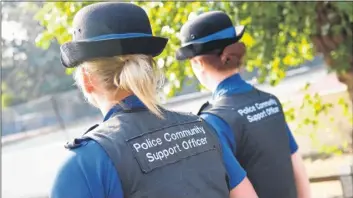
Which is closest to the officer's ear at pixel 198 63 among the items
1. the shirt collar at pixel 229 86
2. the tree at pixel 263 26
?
the shirt collar at pixel 229 86

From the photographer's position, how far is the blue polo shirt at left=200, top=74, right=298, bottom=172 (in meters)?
1.99

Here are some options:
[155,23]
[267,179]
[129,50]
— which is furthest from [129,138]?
[155,23]

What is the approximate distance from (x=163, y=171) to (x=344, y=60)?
9.80ft

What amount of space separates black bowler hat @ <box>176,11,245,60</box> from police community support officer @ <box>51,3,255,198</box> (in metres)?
0.64

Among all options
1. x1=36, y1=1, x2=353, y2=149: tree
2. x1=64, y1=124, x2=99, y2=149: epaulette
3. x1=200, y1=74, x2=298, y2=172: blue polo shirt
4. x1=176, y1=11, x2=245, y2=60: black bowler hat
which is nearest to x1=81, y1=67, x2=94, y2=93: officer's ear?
x1=64, y1=124, x2=99, y2=149: epaulette

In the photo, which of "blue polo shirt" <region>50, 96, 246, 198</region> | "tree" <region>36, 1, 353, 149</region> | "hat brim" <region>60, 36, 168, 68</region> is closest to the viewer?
"blue polo shirt" <region>50, 96, 246, 198</region>

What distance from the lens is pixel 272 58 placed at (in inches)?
170

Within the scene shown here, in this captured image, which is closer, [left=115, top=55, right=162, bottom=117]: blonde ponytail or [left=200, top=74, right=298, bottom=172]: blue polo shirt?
[left=115, top=55, right=162, bottom=117]: blonde ponytail

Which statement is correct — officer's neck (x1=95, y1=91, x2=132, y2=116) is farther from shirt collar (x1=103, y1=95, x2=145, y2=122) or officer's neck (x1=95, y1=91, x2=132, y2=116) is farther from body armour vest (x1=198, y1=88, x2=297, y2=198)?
body armour vest (x1=198, y1=88, x2=297, y2=198)

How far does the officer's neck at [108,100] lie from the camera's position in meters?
1.42

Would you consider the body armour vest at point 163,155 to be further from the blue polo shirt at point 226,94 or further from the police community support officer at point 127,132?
the blue polo shirt at point 226,94

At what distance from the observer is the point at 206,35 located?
214 centimetres

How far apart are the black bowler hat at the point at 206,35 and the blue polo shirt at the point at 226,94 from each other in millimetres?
134

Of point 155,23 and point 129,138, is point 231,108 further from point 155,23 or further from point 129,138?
point 155,23
